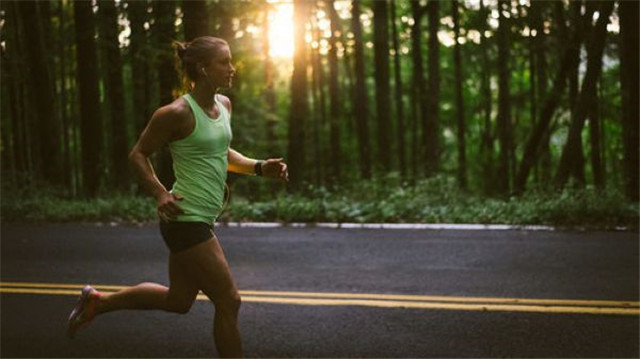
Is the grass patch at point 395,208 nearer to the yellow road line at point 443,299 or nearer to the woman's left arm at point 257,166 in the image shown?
the yellow road line at point 443,299

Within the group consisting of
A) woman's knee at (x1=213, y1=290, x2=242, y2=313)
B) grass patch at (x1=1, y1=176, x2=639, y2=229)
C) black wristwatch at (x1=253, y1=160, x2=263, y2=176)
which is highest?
black wristwatch at (x1=253, y1=160, x2=263, y2=176)

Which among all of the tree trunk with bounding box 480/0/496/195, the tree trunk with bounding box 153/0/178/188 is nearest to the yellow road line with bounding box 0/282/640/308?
the tree trunk with bounding box 153/0/178/188

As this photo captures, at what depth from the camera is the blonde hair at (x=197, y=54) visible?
4.21 m

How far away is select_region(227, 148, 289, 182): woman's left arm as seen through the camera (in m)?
4.58

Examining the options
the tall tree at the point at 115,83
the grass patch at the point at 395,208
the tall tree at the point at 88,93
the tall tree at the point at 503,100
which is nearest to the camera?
the grass patch at the point at 395,208

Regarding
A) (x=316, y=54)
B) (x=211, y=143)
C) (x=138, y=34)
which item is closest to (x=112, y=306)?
(x=211, y=143)

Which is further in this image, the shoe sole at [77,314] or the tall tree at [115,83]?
the tall tree at [115,83]

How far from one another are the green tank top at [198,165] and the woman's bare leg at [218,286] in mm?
202

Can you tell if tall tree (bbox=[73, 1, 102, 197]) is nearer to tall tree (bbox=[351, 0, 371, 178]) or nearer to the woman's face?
tall tree (bbox=[351, 0, 371, 178])

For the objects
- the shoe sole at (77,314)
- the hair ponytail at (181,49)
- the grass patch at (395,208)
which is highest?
the hair ponytail at (181,49)

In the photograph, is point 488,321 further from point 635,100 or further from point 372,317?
point 635,100

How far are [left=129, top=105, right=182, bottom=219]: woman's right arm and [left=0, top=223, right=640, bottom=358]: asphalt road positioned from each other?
1994 millimetres

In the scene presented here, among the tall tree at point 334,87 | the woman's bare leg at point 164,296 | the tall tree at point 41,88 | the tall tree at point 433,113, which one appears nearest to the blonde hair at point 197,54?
the woman's bare leg at point 164,296

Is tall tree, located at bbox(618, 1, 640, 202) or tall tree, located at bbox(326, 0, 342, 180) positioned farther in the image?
tall tree, located at bbox(326, 0, 342, 180)
